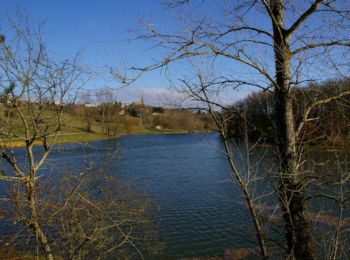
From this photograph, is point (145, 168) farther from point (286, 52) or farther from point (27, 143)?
point (286, 52)

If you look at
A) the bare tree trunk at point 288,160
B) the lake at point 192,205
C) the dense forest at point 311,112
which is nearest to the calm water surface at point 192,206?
the lake at point 192,205

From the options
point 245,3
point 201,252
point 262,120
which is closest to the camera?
point 245,3

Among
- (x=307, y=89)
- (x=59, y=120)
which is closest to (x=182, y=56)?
(x=307, y=89)

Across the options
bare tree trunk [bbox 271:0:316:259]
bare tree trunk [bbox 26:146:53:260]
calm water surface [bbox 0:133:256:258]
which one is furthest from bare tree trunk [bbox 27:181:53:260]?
bare tree trunk [bbox 271:0:316:259]

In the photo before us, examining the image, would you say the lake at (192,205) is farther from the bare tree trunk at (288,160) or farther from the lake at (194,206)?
the bare tree trunk at (288,160)

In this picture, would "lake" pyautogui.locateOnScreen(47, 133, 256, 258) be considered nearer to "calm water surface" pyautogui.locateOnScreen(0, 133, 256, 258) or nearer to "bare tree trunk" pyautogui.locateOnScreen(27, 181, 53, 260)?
"calm water surface" pyautogui.locateOnScreen(0, 133, 256, 258)

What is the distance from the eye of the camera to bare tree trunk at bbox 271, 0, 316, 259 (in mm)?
3848

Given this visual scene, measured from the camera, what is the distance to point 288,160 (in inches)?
154

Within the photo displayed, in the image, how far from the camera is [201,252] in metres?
12.1

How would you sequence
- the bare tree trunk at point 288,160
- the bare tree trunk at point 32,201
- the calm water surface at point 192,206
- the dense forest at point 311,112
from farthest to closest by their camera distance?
the calm water surface at point 192,206
the bare tree trunk at point 32,201
the dense forest at point 311,112
the bare tree trunk at point 288,160

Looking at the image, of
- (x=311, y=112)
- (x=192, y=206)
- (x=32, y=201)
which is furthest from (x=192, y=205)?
(x=311, y=112)

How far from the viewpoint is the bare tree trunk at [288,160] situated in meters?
3.85

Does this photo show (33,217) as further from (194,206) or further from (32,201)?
(194,206)

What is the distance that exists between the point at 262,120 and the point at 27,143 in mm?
3122
